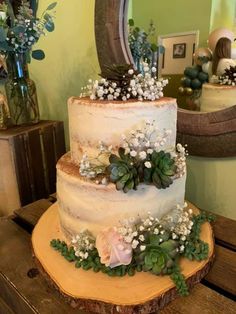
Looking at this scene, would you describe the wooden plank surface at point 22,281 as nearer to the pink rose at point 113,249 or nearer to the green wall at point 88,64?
the pink rose at point 113,249

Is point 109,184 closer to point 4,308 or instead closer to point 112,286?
point 112,286

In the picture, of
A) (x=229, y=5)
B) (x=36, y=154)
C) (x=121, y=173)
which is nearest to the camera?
(x=121, y=173)

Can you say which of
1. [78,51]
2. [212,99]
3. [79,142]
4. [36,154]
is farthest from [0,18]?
[212,99]

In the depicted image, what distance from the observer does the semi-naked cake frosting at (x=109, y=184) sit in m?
0.50

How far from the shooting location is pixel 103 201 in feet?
1.68

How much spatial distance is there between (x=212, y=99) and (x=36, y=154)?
607 mm

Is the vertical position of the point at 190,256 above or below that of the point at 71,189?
below

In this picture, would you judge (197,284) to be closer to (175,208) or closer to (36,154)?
(175,208)

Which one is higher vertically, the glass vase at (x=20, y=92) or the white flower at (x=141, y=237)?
the glass vase at (x=20, y=92)

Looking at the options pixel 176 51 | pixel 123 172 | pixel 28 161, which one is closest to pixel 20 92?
pixel 28 161

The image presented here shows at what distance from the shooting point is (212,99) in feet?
2.32

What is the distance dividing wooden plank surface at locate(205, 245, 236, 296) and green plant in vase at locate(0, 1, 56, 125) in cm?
78

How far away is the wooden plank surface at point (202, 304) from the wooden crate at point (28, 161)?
2.12 ft

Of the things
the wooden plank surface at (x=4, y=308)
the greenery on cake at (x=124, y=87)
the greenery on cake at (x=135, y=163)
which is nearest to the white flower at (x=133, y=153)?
the greenery on cake at (x=135, y=163)
